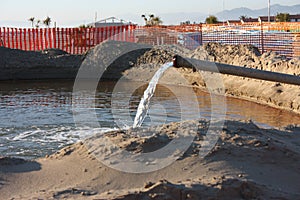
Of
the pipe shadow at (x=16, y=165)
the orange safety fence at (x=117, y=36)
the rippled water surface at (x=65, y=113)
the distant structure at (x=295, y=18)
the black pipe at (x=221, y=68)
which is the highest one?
the distant structure at (x=295, y=18)

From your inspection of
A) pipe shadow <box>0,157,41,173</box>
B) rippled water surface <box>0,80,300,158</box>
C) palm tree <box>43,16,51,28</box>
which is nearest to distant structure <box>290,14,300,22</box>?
palm tree <box>43,16,51,28</box>

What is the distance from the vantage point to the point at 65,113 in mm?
12883

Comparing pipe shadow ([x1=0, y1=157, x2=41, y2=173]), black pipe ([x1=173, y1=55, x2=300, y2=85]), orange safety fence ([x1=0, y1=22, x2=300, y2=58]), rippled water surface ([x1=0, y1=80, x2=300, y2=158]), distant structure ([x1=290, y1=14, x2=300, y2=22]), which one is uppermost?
distant structure ([x1=290, y1=14, x2=300, y2=22])

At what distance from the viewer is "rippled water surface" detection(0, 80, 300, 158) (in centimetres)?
947

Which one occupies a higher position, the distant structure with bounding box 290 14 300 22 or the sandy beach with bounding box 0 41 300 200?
the distant structure with bounding box 290 14 300 22

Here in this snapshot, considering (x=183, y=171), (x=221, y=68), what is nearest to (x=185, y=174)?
(x=183, y=171)

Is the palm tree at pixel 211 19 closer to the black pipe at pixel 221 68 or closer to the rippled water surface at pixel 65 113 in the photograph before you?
the rippled water surface at pixel 65 113

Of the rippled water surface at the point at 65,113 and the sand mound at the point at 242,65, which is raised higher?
the sand mound at the point at 242,65

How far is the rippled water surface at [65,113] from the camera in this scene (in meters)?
9.47

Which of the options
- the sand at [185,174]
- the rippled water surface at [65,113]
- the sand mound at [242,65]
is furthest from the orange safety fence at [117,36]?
the sand at [185,174]

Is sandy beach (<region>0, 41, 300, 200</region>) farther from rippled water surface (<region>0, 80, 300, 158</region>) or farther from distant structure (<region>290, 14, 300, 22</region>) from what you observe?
distant structure (<region>290, 14, 300, 22</region>)

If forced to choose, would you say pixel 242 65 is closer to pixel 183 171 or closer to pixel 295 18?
pixel 183 171

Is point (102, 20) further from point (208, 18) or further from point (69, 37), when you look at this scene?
point (208, 18)

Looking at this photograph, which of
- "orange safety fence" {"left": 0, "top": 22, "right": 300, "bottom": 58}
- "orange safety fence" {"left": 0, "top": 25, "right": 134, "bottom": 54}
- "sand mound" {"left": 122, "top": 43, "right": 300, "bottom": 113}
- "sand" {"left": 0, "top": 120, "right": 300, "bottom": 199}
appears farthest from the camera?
"orange safety fence" {"left": 0, "top": 25, "right": 134, "bottom": 54}
